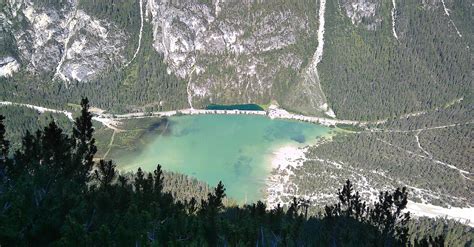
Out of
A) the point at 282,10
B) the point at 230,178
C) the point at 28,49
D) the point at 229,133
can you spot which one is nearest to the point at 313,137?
the point at 229,133

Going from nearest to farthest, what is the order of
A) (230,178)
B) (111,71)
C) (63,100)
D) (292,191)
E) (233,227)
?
(233,227), (292,191), (230,178), (63,100), (111,71)

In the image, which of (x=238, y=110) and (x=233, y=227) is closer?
(x=233, y=227)

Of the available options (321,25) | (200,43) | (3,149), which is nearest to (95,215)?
(3,149)

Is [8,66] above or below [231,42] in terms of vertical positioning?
below

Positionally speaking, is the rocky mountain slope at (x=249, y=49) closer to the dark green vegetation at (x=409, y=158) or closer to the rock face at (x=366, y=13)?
the rock face at (x=366, y=13)

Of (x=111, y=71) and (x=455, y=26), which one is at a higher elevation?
(x=455, y=26)

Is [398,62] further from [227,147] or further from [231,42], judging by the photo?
[227,147]

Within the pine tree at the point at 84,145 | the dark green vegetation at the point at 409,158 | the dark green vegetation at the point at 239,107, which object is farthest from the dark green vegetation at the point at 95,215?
the dark green vegetation at the point at 239,107

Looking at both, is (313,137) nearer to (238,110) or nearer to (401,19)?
(238,110)
